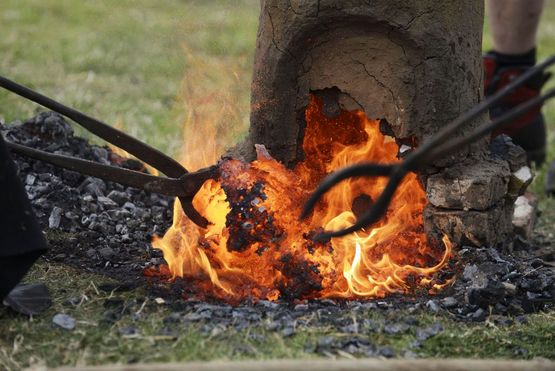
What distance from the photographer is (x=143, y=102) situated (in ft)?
25.4

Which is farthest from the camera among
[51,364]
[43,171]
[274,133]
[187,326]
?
[43,171]

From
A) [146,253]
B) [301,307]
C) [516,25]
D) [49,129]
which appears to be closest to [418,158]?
[301,307]

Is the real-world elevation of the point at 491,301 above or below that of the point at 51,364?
above

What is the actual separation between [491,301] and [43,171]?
8.83 ft

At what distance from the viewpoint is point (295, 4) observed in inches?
155

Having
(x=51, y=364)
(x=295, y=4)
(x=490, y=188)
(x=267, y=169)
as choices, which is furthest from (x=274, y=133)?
(x=51, y=364)

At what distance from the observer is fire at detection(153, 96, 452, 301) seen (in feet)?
12.2

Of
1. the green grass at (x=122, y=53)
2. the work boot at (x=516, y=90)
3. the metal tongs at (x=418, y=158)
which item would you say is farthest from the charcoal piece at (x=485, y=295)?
the work boot at (x=516, y=90)

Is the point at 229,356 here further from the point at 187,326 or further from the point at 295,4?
the point at 295,4

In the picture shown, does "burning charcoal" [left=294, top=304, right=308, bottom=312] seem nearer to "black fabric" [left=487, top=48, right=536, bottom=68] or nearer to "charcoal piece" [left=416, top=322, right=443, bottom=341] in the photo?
"charcoal piece" [left=416, top=322, right=443, bottom=341]

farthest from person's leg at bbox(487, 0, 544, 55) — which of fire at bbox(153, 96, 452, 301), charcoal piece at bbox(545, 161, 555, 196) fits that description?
fire at bbox(153, 96, 452, 301)

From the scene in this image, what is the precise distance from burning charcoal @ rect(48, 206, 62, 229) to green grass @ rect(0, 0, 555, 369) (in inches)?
20.2

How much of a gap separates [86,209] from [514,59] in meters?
3.44

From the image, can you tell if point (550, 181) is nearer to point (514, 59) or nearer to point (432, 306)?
point (514, 59)
